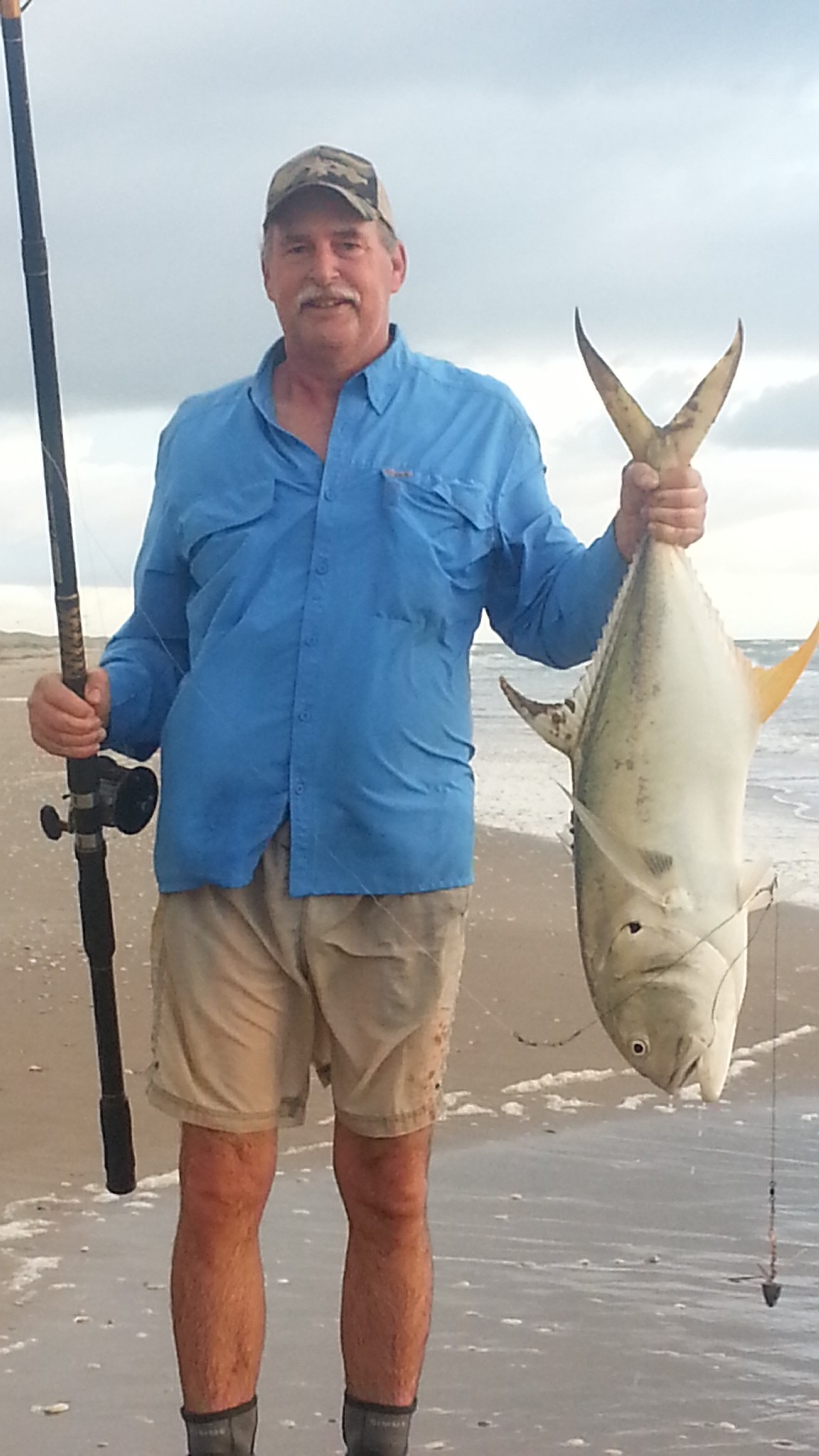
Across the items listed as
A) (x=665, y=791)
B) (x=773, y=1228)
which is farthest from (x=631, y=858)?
(x=773, y=1228)

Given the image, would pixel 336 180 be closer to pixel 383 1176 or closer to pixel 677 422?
pixel 677 422

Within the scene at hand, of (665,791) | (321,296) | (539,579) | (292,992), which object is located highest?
(321,296)

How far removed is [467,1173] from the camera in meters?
4.21

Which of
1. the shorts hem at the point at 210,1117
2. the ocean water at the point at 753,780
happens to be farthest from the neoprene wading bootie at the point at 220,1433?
the ocean water at the point at 753,780

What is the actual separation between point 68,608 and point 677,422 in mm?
1214

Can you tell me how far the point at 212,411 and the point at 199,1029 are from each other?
3.40 ft

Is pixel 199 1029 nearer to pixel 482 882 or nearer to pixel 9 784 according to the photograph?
pixel 482 882

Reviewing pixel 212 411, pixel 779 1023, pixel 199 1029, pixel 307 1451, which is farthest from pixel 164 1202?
pixel 779 1023

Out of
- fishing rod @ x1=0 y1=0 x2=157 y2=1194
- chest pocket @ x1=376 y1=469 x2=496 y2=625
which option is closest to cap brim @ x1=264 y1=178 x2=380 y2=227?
chest pocket @ x1=376 y1=469 x2=496 y2=625

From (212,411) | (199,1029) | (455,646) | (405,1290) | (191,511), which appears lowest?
(405,1290)

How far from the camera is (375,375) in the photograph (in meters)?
2.60

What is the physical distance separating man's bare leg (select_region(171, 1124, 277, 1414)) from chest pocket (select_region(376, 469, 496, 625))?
912 millimetres

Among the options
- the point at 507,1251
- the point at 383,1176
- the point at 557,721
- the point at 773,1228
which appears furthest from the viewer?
the point at 507,1251

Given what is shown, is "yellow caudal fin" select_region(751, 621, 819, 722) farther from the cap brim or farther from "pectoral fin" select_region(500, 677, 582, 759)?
the cap brim
